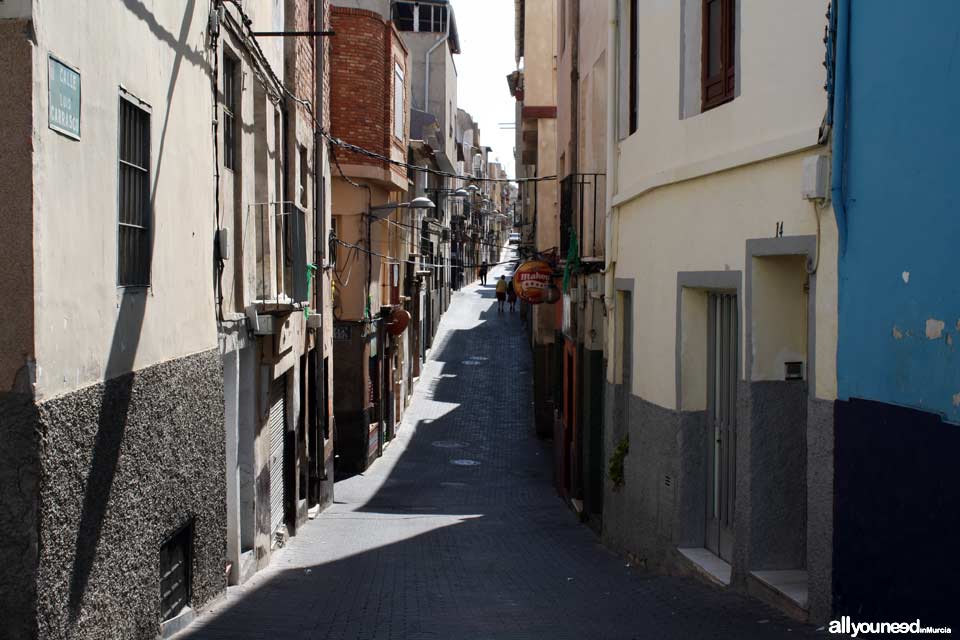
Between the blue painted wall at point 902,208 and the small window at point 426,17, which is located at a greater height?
the small window at point 426,17

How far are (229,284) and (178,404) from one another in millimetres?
2653

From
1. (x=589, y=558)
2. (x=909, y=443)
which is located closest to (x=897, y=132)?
(x=909, y=443)

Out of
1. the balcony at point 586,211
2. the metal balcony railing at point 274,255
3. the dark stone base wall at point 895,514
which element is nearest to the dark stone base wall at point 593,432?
the balcony at point 586,211

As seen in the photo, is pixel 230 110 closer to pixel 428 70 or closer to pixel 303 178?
pixel 303 178

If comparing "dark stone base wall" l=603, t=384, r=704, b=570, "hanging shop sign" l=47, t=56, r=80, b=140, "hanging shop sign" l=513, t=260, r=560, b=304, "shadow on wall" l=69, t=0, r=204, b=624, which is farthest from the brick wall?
"hanging shop sign" l=47, t=56, r=80, b=140

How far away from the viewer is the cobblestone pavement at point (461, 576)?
8.02 metres

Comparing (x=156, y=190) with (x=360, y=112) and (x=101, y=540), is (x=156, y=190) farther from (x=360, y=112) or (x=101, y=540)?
(x=360, y=112)

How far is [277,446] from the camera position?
1380cm

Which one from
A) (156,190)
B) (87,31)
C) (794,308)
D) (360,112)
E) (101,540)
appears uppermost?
(360,112)

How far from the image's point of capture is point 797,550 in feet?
26.4

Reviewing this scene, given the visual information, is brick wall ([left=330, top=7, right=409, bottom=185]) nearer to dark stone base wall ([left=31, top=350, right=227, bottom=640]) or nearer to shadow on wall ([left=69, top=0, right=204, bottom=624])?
dark stone base wall ([left=31, top=350, right=227, bottom=640])

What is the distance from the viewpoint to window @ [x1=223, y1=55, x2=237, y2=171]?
1056 centimetres

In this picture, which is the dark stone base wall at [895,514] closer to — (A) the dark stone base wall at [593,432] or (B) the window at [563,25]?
(A) the dark stone base wall at [593,432]

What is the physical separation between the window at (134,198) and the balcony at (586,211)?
8447mm
